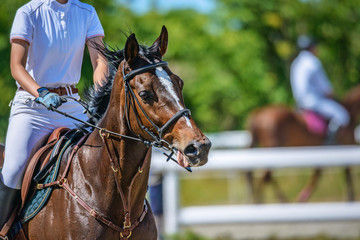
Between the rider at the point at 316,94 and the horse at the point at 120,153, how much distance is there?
782cm

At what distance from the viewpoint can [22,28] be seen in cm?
393

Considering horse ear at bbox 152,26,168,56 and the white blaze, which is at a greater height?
horse ear at bbox 152,26,168,56

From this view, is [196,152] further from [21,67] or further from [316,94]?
[316,94]

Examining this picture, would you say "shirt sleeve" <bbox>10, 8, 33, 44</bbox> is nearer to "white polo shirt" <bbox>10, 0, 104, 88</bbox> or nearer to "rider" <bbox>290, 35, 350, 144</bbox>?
"white polo shirt" <bbox>10, 0, 104, 88</bbox>

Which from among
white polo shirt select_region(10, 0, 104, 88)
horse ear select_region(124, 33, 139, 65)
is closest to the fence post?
white polo shirt select_region(10, 0, 104, 88)

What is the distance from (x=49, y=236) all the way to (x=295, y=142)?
802 cm

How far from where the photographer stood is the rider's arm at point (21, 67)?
386 cm

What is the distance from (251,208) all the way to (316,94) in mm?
3878

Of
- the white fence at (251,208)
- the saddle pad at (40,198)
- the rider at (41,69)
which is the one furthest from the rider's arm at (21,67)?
the white fence at (251,208)

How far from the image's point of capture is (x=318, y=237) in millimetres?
7820

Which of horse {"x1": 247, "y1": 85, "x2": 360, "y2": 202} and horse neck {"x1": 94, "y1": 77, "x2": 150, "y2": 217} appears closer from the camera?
horse neck {"x1": 94, "y1": 77, "x2": 150, "y2": 217}

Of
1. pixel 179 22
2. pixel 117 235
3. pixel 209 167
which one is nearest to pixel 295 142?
pixel 209 167

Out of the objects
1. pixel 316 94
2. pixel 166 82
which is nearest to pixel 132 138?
pixel 166 82

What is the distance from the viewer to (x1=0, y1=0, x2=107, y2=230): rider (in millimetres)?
3939
